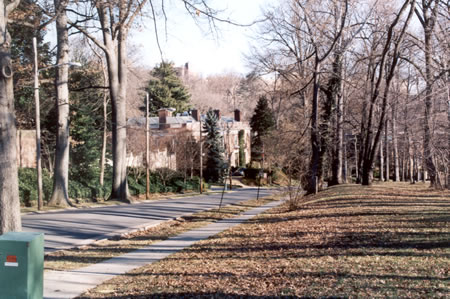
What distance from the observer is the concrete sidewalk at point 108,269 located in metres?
8.42

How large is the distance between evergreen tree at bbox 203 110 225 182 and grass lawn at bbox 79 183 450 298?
4516 cm

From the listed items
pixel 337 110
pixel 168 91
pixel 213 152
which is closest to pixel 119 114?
pixel 337 110

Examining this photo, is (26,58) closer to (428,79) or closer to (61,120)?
(61,120)

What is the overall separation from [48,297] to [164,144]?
43245 mm

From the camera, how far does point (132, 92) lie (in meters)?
50.5

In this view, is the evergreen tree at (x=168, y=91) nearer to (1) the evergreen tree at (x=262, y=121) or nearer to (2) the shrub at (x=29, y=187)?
(1) the evergreen tree at (x=262, y=121)

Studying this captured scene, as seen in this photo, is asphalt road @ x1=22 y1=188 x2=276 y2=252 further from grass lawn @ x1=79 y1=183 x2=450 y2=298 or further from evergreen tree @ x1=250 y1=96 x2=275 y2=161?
evergreen tree @ x1=250 y1=96 x2=275 y2=161

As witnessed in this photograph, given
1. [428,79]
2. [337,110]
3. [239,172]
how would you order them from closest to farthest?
[428,79], [337,110], [239,172]

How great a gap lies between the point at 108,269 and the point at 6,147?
3.34 m

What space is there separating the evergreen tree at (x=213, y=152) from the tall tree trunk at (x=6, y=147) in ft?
163

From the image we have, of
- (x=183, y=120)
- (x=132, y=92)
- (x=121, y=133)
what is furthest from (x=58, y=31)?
(x=183, y=120)

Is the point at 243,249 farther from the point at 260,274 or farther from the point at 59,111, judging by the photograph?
the point at 59,111

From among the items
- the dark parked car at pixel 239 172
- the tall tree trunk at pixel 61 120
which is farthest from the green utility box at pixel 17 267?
the dark parked car at pixel 239 172

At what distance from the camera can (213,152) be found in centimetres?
5978
